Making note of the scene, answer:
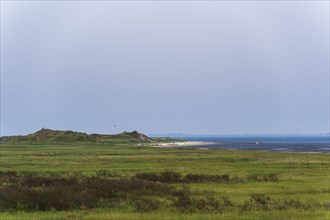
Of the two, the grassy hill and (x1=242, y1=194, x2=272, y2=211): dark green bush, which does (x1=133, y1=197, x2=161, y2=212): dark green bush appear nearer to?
(x1=242, y1=194, x2=272, y2=211): dark green bush

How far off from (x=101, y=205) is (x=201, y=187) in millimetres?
9477

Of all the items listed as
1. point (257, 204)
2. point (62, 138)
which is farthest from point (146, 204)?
point (62, 138)

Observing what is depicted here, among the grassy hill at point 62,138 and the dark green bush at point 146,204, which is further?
the grassy hill at point 62,138

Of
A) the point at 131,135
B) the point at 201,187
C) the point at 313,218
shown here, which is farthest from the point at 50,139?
the point at 313,218

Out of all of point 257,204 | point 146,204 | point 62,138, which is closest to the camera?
point 257,204

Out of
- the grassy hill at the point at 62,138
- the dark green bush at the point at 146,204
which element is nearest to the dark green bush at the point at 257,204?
the dark green bush at the point at 146,204

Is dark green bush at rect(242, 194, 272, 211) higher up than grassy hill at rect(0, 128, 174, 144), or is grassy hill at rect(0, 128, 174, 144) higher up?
grassy hill at rect(0, 128, 174, 144)

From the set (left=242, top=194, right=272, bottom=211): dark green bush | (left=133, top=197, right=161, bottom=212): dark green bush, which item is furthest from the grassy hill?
(left=242, top=194, right=272, bottom=211): dark green bush

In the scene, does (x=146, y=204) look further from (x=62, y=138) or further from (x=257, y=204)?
(x=62, y=138)

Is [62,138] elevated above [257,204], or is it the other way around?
[62,138]

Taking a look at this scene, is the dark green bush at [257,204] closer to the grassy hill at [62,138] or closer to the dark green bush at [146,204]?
the dark green bush at [146,204]

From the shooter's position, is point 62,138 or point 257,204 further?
point 62,138

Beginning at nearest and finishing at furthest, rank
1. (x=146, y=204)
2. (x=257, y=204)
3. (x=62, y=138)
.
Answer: (x=257, y=204)
(x=146, y=204)
(x=62, y=138)

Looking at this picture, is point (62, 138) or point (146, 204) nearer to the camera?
point (146, 204)
